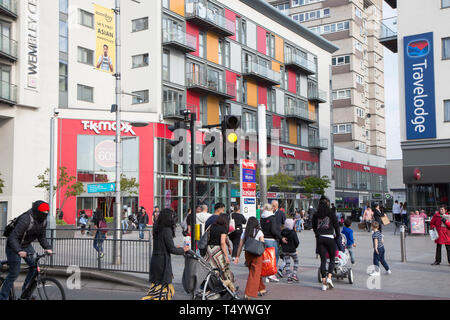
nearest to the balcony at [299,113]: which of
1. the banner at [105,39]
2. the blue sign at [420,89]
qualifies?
the blue sign at [420,89]

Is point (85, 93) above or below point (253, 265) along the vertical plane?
above

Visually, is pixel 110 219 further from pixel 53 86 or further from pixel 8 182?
pixel 53 86

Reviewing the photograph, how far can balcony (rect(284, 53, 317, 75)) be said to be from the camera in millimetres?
55250

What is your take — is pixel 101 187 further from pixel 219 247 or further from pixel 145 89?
pixel 145 89

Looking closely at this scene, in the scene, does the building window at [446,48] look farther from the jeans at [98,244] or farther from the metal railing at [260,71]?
the jeans at [98,244]

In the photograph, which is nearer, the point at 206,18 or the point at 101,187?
the point at 101,187

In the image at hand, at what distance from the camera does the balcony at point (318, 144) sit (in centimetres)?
5862

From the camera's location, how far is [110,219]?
31.0m

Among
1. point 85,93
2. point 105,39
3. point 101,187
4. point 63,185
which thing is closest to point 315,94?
point 85,93

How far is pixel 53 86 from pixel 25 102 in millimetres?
3293

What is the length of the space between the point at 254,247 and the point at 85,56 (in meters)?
33.0

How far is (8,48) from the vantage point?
3266 cm

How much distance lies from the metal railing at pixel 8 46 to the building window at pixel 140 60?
9.46m
